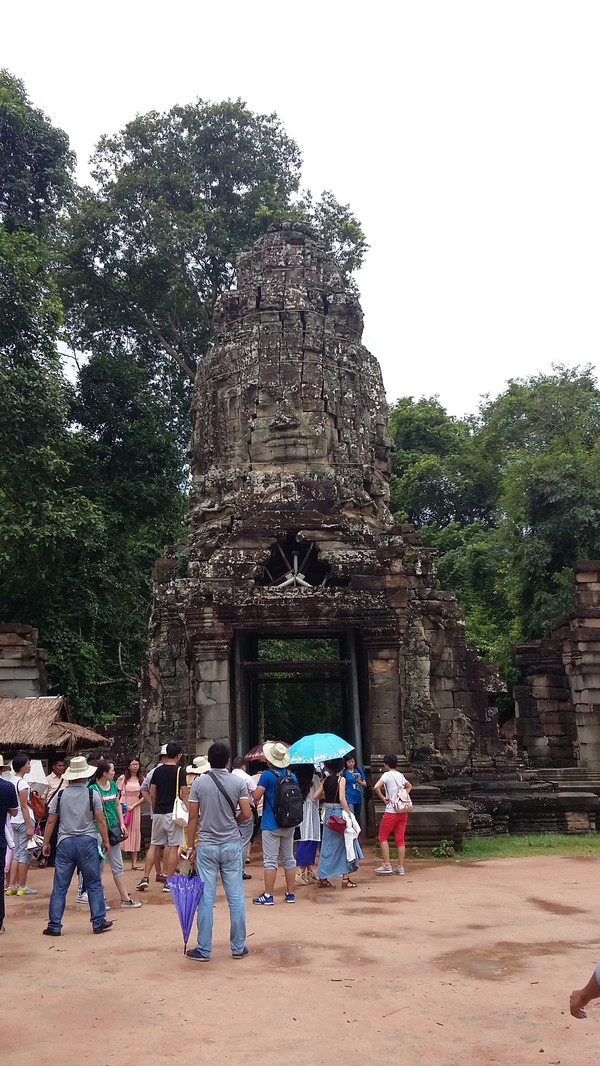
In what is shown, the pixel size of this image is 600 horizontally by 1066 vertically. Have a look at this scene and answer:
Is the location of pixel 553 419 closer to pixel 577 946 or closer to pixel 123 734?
pixel 123 734

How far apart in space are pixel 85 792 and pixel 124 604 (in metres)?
15.8

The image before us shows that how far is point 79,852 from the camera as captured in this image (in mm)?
6750

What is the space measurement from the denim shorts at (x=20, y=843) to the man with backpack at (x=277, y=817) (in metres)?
2.74

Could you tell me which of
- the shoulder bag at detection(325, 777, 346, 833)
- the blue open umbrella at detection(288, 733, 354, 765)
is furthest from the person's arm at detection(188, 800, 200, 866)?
the blue open umbrella at detection(288, 733, 354, 765)

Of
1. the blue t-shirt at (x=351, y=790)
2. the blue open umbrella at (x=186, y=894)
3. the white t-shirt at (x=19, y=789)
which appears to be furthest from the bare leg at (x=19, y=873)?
the blue open umbrella at (x=186, y=894)

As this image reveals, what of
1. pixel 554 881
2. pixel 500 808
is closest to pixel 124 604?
pixel 500 808

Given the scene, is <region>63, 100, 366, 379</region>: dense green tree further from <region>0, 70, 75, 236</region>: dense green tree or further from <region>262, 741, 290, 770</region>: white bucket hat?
<region>262, 741, 290, 770</region>: white bucket hat

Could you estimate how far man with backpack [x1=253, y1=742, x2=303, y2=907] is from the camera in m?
7.91

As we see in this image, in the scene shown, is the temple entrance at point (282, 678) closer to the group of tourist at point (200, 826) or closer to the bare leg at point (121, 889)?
the group of tourist at point (200, 826)

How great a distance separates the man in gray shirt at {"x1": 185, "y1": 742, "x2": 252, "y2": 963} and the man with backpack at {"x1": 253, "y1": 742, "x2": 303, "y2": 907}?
1.76 metres

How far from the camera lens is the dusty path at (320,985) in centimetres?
421

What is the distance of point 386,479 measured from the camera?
17.0 meters

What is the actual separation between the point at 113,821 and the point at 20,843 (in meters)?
1.57

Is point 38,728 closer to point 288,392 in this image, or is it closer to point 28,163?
point 288,392
